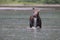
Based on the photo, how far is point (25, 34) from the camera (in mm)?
10539

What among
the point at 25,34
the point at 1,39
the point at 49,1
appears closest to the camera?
the point at 1,39

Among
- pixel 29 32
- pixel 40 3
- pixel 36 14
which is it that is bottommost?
pixel 40 3

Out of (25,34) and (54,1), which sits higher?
(25,34)

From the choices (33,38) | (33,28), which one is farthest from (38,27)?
(33,38)

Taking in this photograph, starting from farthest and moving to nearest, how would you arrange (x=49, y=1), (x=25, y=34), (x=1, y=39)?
(x=49, y=1), (x=25, y=34), (x=1, y=39)

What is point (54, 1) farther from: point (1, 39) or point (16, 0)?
point (1, 39)

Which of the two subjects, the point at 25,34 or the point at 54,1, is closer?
the point at 25,34

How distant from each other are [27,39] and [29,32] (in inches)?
60.6

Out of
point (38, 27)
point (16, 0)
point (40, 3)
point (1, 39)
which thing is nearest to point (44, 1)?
point (40, 3)

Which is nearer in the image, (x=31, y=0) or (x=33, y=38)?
(x=33, y=38)

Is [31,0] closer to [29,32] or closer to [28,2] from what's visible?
[28,2]

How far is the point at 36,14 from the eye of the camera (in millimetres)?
10734

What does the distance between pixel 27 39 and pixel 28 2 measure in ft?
76.2

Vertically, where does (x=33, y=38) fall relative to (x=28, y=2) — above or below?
above
